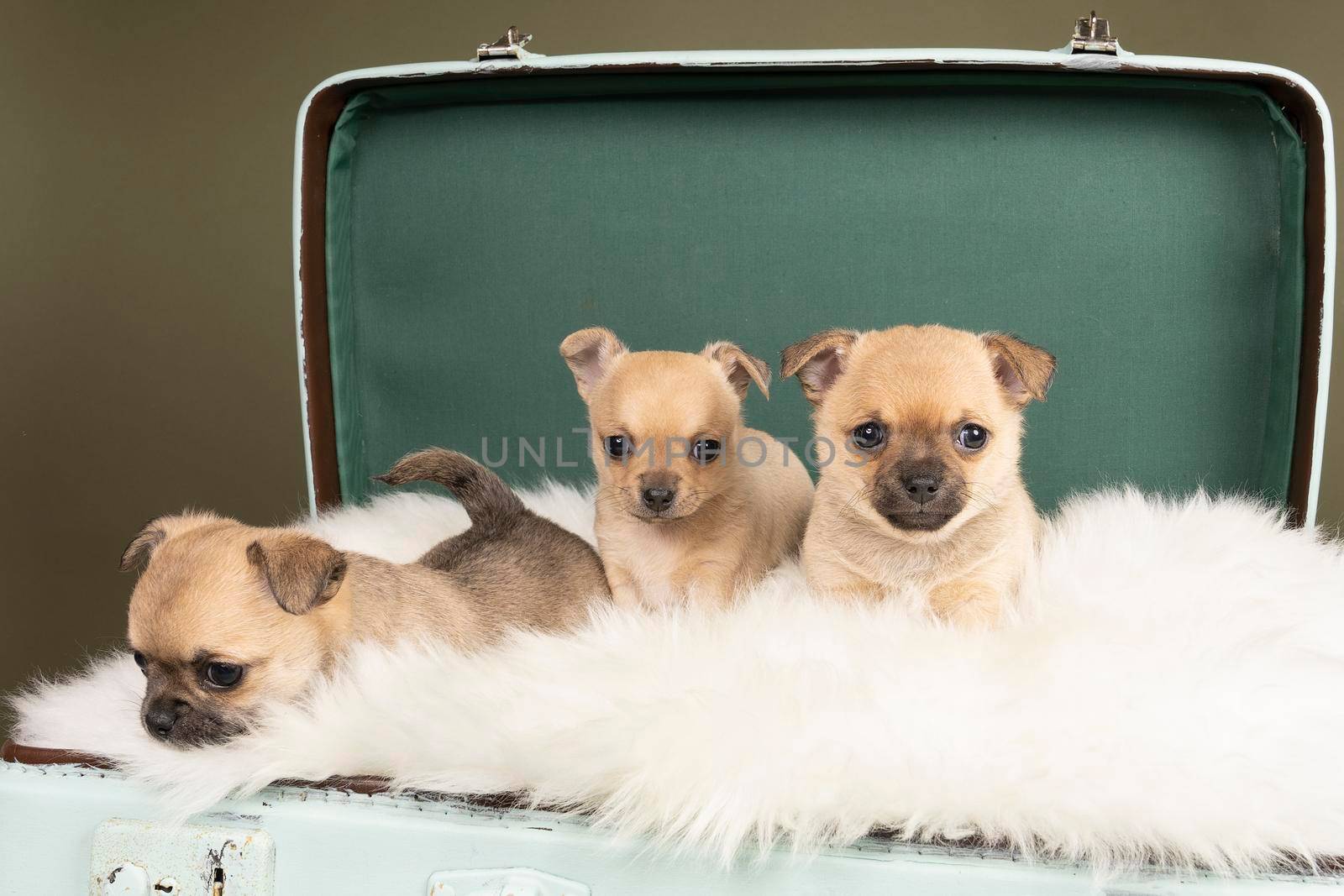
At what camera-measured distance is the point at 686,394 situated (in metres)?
1.80

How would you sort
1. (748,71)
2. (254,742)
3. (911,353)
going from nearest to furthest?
1. (254,742)
2. (911,353)
3. (748,71)

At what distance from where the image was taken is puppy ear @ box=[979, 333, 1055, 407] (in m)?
1.59

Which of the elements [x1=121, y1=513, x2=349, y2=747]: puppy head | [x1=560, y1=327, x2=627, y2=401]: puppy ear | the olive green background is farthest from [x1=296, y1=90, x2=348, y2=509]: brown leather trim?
[x1=121, y1=513, x2=349, y2=747]: puppy head

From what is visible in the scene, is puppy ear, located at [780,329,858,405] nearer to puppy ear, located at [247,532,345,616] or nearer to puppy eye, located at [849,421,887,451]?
puppy eye, located at [849,421,887,451]

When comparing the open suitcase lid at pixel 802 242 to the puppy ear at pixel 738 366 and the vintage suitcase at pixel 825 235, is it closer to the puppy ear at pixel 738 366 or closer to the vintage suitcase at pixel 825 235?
the vintage suitcase at pixel 825 235

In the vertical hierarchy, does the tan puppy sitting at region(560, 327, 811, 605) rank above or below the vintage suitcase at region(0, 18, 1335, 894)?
below

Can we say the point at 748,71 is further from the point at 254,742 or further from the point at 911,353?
the point at 254,742

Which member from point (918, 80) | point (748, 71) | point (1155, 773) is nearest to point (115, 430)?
point (748, 71)

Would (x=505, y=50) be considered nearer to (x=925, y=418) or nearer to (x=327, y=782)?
(x=925, y=418)

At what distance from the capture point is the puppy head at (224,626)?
4.51 ft


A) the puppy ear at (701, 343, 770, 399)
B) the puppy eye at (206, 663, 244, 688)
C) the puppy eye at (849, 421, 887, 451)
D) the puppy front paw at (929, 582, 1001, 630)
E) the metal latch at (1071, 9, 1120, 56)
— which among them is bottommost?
the puppy eye at (206, 663, 244, 688)

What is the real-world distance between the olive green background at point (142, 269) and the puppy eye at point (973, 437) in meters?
2.25

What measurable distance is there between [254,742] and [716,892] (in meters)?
0.57

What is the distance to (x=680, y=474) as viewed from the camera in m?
1.74
